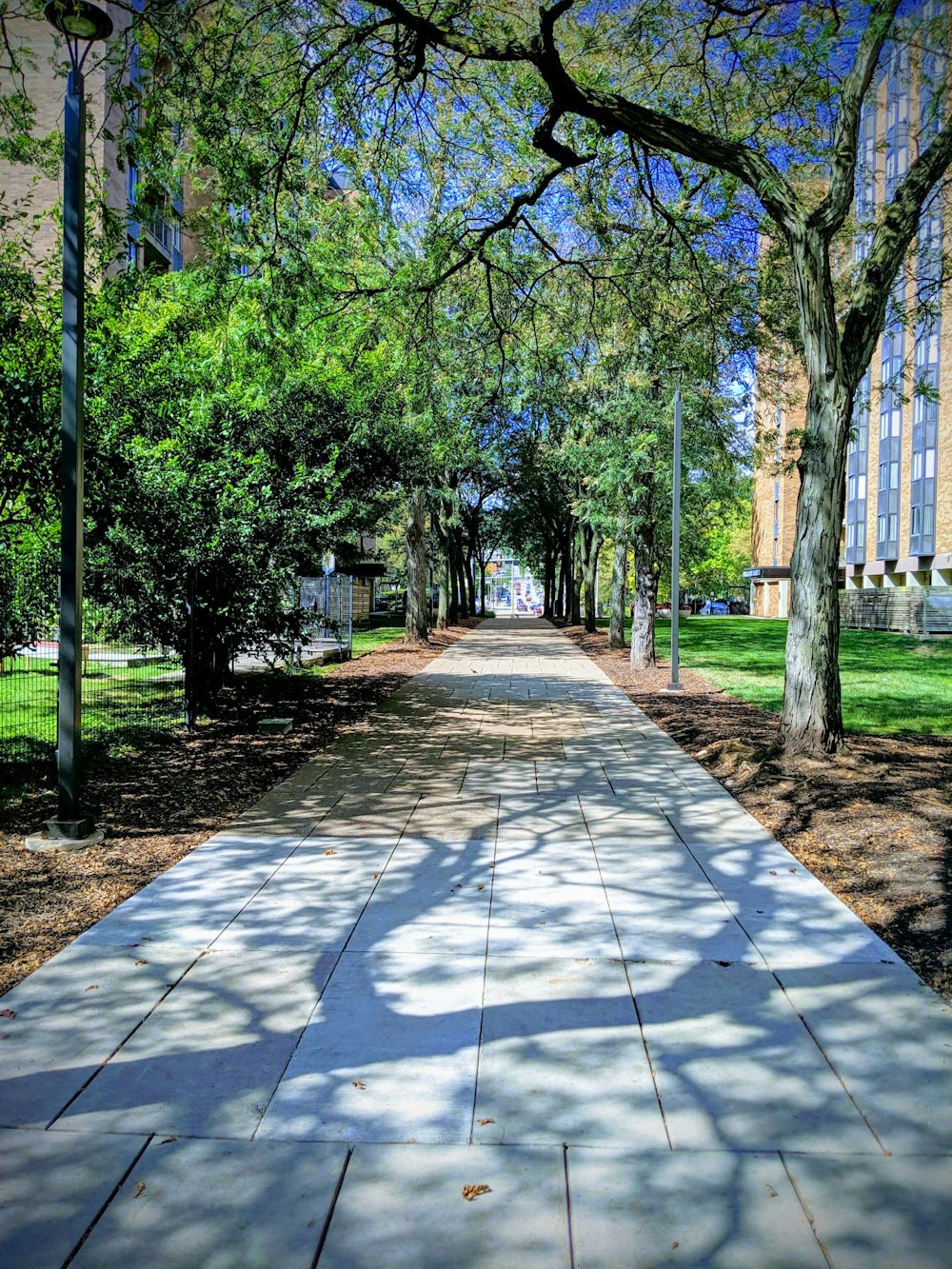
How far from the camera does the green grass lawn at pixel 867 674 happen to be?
43.3ft

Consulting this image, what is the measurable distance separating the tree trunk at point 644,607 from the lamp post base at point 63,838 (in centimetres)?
1422

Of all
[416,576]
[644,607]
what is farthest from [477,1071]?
[416,576]

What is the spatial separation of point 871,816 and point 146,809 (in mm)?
5482

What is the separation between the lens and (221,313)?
32.2 feet

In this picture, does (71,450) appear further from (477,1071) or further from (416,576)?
(416,576)

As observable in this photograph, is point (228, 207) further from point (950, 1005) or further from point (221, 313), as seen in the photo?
point (950, 1005)

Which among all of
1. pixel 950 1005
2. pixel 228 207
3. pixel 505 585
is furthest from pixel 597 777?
pixel 505 585

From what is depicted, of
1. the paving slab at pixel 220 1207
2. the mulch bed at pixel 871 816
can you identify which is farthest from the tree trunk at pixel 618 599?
the paving slab at pixel 220 1207

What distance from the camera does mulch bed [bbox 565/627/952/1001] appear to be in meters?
5.10

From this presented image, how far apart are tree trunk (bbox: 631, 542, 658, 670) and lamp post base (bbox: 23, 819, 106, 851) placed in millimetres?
14224

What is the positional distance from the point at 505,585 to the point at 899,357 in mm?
99198

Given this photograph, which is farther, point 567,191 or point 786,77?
point 567,191

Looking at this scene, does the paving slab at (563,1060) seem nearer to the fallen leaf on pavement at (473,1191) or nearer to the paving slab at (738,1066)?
the paving slab at (738,1066)

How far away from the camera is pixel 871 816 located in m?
7.13
